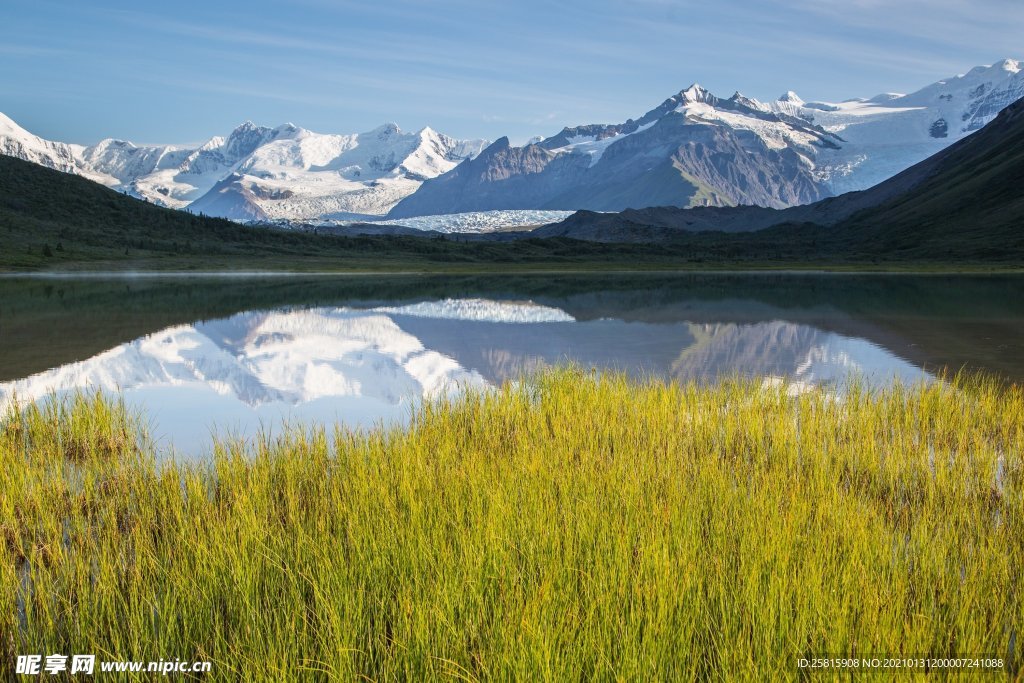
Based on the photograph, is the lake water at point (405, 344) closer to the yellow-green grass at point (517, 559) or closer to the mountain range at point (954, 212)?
the yellow-green grass at point (517, 559)

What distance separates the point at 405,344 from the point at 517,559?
18016mm

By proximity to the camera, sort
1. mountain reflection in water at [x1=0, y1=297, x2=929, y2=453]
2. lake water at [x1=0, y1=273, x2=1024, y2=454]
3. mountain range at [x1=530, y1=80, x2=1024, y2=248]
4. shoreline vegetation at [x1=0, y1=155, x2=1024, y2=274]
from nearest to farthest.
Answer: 1. mountain reflection in water at [x1=0, y1=297, x2=929, y2=453]
2. lake water at [x1=0, y1=273, x2=1024, y2=454]
3. shoreline vegetation at [x1=0, y1=155, x2=1024, y2=274]
4. mountain range at [x1=530, y1=80, x2=1024, y2=248]

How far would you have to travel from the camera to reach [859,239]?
141 m

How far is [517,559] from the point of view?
17.8 ft

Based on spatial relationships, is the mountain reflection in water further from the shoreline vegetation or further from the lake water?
the shoreline vegetation

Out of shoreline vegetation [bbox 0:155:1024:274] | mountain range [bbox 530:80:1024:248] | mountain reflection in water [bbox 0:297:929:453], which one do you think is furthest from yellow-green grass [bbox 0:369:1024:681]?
mountain range [bbox 530:80:1024:248]

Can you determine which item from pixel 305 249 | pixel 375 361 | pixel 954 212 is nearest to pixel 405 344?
pixel 375 361

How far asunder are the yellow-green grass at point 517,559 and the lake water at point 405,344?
3.45m

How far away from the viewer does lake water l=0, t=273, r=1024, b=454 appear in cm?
1487

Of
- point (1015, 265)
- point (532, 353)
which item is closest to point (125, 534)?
point (532, 353)

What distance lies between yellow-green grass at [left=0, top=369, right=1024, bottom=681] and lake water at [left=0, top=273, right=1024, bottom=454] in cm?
345

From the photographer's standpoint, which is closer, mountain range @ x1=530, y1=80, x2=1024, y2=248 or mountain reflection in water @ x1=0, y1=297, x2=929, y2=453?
mountain reflection in water @ x1=0, y1=297, x2=929, y2=453

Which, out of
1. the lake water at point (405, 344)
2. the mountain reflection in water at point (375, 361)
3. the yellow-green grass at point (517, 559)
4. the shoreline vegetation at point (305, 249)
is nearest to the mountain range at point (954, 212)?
the shoreline vegetation at point (305, 249)

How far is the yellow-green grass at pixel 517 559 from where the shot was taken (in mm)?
4336
